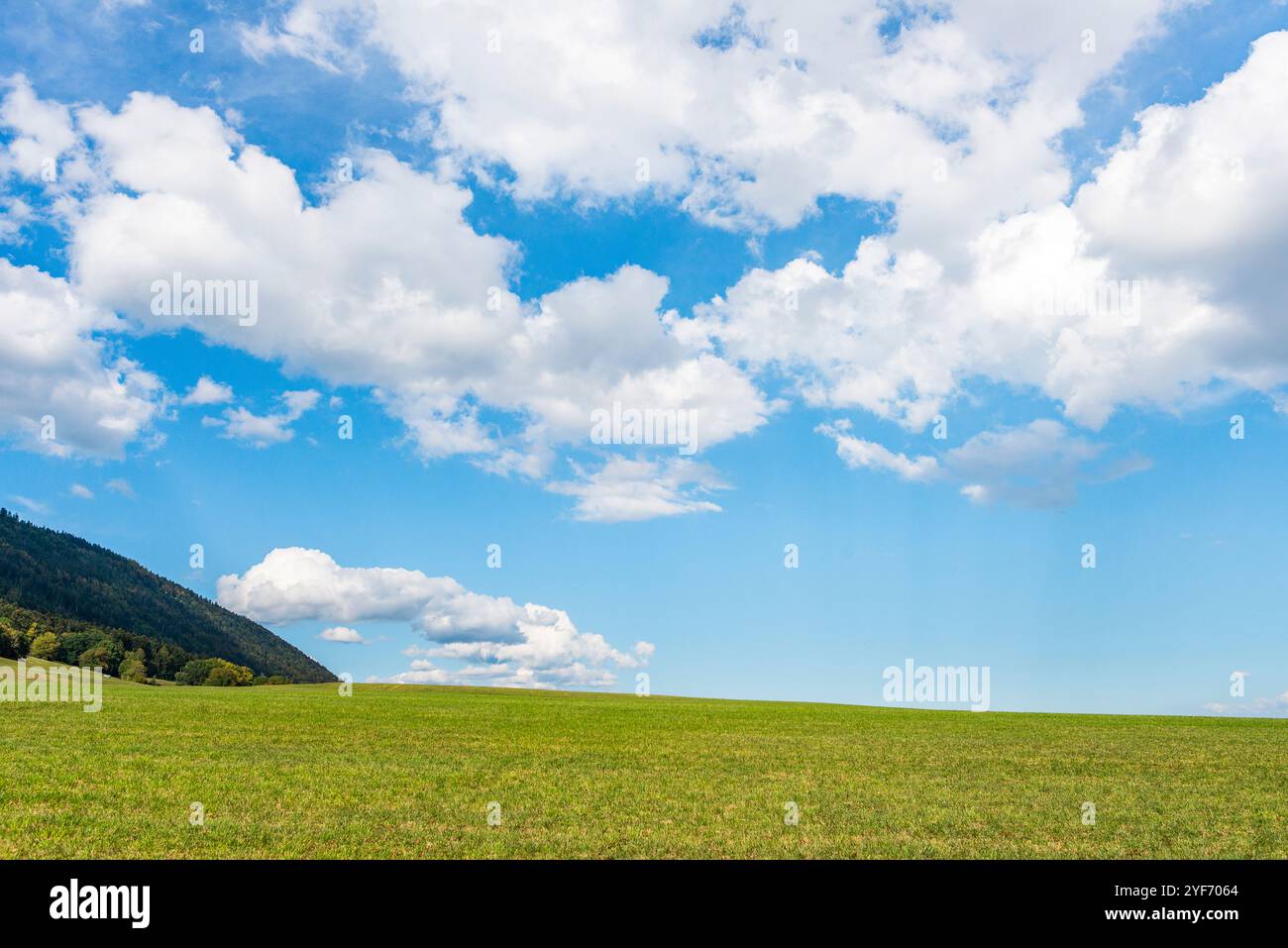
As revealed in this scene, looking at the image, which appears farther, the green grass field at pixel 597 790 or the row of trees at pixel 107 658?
the row of trees at pixel 107 658

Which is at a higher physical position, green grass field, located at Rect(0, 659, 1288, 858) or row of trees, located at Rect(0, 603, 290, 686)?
green grass field, located at Rect(0, 659, 1288, 858)

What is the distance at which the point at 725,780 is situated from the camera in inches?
1086

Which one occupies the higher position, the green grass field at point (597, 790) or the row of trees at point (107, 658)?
the green grass field at point (597, 790)

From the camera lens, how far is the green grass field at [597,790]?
716 inches

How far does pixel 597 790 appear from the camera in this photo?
24766mm

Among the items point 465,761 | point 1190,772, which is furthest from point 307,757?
point 1190,772

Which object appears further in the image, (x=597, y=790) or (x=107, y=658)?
(x=107, y=658)

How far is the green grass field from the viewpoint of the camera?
59.7 feet

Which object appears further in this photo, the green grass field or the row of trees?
the row of trees

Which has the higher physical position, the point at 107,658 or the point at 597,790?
the point at 597,790
